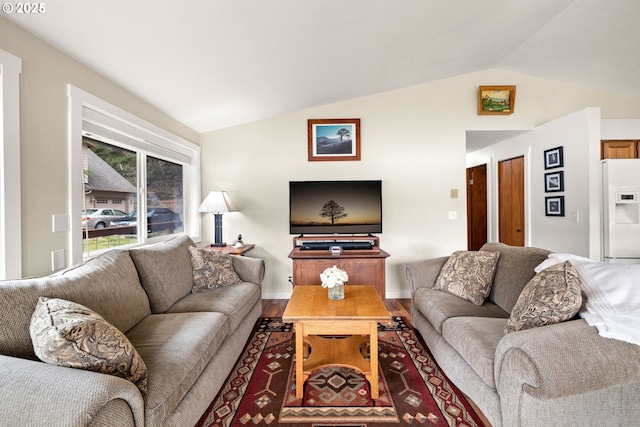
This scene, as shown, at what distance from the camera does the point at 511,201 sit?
434 centimetres

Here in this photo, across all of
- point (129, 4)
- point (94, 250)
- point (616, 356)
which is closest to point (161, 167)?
point (94, 250)

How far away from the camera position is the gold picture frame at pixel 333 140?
366 centimetres

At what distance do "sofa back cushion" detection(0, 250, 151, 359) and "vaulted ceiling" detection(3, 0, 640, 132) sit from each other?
1.40 m

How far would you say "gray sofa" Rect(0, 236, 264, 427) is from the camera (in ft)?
2.98

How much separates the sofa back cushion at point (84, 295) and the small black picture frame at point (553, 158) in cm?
454

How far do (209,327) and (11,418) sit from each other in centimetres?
90

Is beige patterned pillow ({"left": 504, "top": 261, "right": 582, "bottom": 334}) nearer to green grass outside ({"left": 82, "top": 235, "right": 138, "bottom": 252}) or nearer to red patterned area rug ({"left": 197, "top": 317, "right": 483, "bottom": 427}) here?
red patterned area rug ({"left": 197, "top": 317, "right": 483, "bottom": 427})

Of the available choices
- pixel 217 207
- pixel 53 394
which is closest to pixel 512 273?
pixel 53 394

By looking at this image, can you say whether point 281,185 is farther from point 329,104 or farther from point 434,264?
point 434,264

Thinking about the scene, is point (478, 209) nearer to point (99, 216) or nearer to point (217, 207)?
point (217, 207)

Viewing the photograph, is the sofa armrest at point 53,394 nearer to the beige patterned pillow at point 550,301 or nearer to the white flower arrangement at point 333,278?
the white flower arrangement at point 333,278

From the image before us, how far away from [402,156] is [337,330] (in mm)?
2597

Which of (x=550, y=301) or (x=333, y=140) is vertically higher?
(x=333, y=140)

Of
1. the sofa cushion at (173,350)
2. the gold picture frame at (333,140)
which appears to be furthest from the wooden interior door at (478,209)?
the sofa cushion at (173,350)
